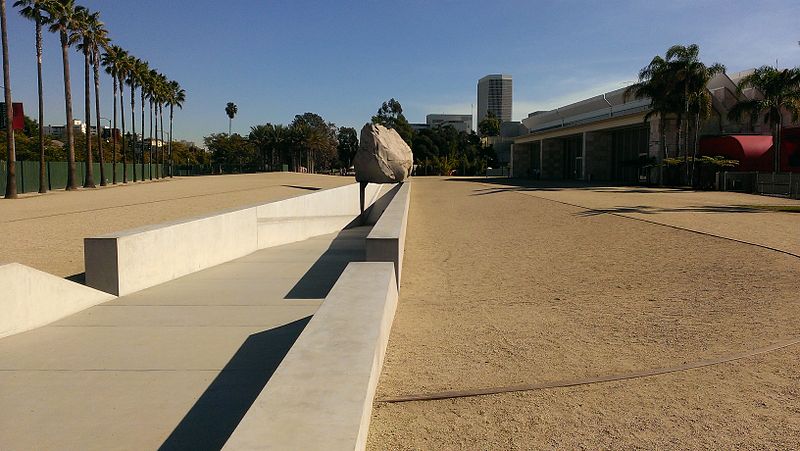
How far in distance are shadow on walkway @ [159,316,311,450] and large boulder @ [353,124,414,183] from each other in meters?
19.5

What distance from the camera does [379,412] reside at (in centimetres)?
434

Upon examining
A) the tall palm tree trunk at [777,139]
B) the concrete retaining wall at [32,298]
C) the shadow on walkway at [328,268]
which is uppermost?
the tall palm tree trunk at [777,139]

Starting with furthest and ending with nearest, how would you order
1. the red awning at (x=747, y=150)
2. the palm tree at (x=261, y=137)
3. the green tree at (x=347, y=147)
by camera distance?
the green tree at (x=347, y=147), the palm tree at (x=261, y=137), the red awning at (x=747, y=150)

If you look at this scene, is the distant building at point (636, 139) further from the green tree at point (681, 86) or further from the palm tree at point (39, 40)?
the palm tree at point (39, 40)

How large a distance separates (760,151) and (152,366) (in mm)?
45858

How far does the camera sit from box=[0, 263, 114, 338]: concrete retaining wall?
6188 millimetres

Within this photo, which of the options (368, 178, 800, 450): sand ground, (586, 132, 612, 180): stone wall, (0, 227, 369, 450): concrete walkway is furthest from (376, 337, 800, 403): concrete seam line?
(586, 132, 612, 180): stone wall

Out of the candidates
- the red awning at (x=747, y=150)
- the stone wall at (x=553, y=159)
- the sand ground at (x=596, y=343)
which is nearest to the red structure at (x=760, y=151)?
the red awning at (x=747, y=150)

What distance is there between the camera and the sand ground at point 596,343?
4.00m

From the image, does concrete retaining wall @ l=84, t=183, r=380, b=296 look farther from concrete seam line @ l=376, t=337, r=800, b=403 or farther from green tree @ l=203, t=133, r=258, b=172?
green tree @ l=203, t=133, r=258, b=172

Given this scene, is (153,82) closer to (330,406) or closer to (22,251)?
(22,251)

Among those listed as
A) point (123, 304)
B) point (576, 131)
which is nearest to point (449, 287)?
point (123, 304)

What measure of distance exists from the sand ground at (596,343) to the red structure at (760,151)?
32.4 meters

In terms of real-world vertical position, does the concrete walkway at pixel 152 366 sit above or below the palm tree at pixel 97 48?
below
